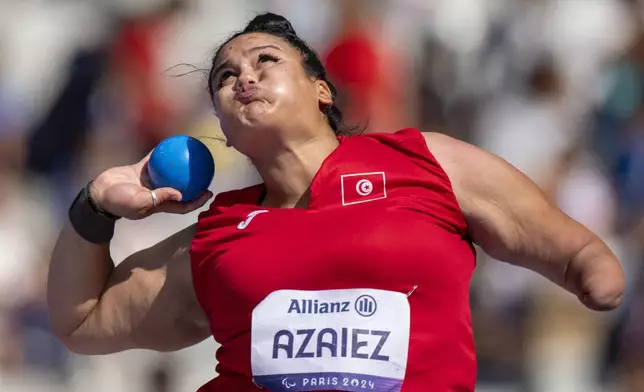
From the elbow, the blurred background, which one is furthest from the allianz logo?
the blurred background

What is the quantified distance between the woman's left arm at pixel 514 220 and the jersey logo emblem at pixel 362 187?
0.16m

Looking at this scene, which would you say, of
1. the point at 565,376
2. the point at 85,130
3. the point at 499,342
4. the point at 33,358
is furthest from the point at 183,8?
the point at 565,376

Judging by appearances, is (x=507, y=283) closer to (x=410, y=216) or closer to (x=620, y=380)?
(x=620, y=380)

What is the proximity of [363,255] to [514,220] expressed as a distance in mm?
392

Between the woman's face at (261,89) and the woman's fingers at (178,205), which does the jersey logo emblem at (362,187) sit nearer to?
the woman's face at (261,89)

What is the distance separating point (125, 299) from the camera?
7.72 ft

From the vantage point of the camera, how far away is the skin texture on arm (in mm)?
2307

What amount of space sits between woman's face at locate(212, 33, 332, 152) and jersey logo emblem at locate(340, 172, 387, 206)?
23 centimetres

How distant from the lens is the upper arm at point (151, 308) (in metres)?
2.32

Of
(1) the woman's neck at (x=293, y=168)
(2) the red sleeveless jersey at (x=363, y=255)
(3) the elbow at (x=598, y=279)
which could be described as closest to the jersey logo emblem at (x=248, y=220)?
(2) the red sleeveless jersey at (x=363, y=255)

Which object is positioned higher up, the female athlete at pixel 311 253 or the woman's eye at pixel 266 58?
the woman's eye at pixel 266 58

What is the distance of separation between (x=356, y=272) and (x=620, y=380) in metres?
2.14

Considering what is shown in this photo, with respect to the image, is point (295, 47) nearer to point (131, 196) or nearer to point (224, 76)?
point (224, 76)

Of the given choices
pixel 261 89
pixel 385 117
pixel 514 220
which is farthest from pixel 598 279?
pixel 385 117
